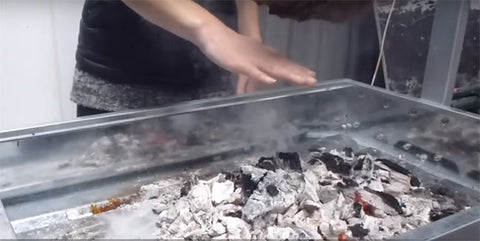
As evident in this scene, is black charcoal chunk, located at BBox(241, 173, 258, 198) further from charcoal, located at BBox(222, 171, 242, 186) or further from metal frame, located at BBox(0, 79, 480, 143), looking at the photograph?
metal frame, located at BBox(0, 79, 480, 143)

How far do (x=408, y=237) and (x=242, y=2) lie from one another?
0.81m

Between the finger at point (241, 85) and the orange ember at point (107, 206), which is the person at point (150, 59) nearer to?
the finger at point (241, 85)

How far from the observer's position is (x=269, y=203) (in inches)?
31.9

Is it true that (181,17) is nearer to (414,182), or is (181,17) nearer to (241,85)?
(241,85)

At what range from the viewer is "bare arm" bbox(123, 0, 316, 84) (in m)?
0.93

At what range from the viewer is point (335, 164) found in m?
1.01

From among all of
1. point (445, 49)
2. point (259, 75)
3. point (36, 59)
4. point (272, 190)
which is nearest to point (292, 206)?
point (272, 190)

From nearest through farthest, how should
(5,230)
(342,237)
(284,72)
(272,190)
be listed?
(5,230) → (342,237) → (272,190) → (284,72)

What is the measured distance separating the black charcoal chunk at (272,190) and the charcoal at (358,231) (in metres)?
0.15

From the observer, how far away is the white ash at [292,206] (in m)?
0.76

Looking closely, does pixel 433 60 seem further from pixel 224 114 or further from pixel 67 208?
pixel 67 208

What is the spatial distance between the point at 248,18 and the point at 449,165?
61 centimetres

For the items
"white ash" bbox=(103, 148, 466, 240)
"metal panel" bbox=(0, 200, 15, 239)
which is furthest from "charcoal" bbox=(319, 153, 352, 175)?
"metal panel" bbox=(0, 200, 15, 239)

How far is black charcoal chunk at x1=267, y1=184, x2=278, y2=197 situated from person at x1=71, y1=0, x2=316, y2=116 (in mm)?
237
